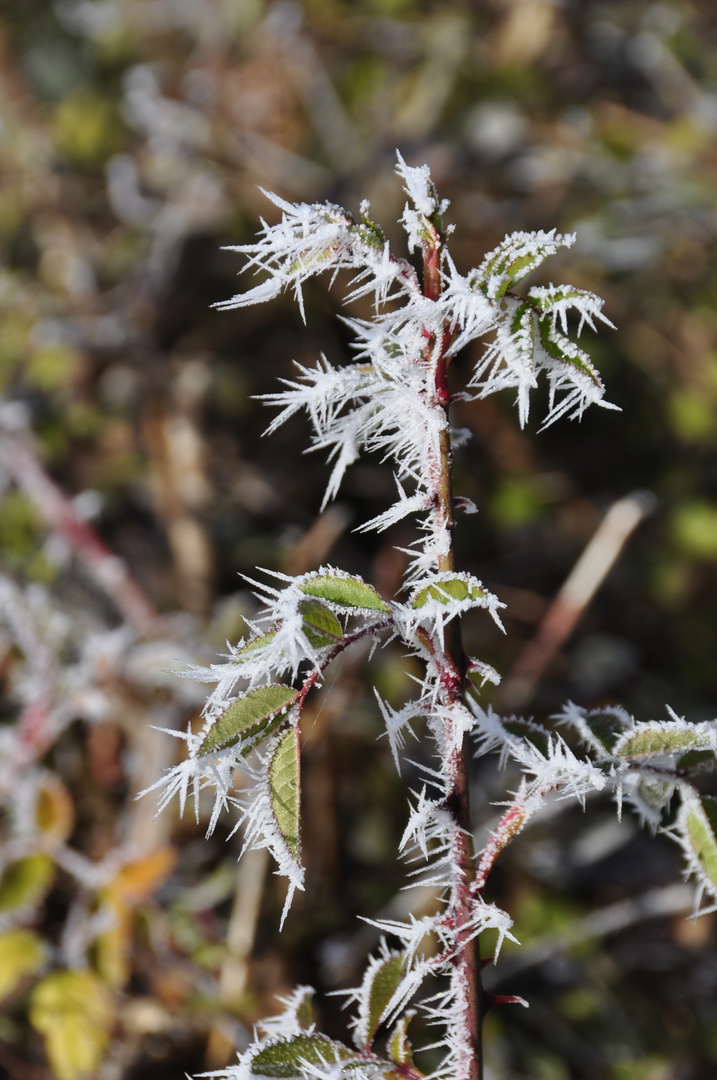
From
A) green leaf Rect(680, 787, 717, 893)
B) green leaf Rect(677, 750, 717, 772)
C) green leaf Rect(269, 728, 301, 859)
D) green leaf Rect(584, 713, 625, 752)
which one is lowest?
green leaf Rect(680, 787, 717, 893)

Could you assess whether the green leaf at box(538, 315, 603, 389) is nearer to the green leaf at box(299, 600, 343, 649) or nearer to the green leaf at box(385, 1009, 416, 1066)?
the green leaf at box(299, 600, 343, 649)

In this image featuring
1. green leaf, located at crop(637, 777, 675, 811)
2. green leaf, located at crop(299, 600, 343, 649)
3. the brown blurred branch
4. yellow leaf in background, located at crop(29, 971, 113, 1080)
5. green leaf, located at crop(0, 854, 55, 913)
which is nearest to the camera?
green leaf, located at crop(299, 600, 343, 649)

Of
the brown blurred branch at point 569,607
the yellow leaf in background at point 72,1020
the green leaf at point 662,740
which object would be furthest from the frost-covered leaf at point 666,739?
the brown blurred branch at point 569,607

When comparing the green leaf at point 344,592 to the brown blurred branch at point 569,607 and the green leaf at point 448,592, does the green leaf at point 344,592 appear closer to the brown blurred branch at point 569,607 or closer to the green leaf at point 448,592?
the green leaf at point 448,592

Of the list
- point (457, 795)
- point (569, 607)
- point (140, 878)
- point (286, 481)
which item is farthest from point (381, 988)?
point (286, 481)

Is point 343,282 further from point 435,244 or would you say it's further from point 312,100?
point 435,244

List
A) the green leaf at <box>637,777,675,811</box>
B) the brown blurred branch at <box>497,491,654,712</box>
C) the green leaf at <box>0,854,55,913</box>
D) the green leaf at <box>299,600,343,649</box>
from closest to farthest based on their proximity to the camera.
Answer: the green leaf at <box>299,600,343,649</box>, the green leaf at <box>637,777,675,811</box>, the green leaf at <box>0,854,55,913</box>, the brown blurred branch at <box>497,491,654,712</box>

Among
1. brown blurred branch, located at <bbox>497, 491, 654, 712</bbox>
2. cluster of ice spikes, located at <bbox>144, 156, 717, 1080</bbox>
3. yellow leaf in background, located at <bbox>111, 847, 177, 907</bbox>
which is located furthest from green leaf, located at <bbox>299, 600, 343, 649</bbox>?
brown blurred branch, located at <bbox>497, 491, 654, 712</bbox>
